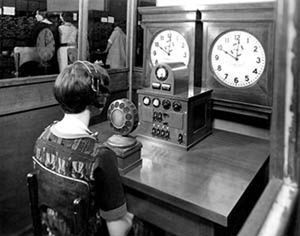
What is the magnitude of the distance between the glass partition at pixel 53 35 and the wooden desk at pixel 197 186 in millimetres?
1110

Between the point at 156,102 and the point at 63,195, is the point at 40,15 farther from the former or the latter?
the point at 63,195

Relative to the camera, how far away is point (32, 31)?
8.07 ft

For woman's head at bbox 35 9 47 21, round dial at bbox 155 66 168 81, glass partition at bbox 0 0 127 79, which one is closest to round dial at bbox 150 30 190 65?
round dial at bbox 155 66 168 81

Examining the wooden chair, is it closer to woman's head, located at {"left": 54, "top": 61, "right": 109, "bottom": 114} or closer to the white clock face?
woman's head, located at {"left": 54, "top": 61, "right": 109, "bottom": 114}

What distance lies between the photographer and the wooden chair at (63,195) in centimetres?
121

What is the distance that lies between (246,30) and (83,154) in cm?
149

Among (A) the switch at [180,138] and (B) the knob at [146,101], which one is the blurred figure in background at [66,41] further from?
(A) the switch at [180,138]

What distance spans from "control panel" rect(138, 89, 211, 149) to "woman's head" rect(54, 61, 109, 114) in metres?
0.76

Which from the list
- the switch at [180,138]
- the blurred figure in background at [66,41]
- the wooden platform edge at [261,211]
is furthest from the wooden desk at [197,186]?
the blurred figure in background at [66,41]

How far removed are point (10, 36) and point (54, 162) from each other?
1.39 m

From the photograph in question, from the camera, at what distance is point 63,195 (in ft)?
4.11

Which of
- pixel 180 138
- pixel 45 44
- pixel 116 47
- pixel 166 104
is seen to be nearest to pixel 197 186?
pixel 180 138

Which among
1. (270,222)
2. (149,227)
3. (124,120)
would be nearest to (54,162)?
(124,120)

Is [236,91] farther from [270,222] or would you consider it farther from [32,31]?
[270,222]
